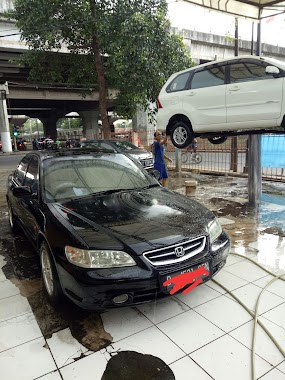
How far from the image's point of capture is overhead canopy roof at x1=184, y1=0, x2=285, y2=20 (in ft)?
19.4

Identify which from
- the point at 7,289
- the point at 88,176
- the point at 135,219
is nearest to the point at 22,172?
the point at 88,176

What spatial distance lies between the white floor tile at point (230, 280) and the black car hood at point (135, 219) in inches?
29.9

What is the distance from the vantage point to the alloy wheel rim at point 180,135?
260 inches

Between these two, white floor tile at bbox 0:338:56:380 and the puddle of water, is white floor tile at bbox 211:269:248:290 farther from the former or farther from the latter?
white floor tile at bbox 0:338:56:380

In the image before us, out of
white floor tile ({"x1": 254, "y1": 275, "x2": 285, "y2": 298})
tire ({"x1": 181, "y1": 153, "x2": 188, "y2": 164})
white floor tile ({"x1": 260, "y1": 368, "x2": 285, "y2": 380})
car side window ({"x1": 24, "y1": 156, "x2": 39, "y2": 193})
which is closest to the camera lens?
white floor tile ({"x1": 260, "y1": 368, "x2": 285, "y2": 380})

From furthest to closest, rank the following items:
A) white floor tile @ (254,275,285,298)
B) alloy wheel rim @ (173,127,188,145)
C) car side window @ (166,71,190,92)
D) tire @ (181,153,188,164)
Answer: tire @ (181,153,188,164) → alloy wheel rim @ (173,127,188,145) → car side window @ (166,71,190,92) → white floor tile @ (254,275,285,298)

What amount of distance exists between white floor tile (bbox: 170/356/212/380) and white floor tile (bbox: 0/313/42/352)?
3.83 feet

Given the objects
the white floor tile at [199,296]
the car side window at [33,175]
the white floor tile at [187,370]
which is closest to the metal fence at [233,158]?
the white floor tile at [199,296]

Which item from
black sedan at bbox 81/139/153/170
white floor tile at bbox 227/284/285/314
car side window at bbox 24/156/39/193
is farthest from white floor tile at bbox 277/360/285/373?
black sedan at bbox 81/139/153/170

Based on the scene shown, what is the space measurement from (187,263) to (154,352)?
72 cm

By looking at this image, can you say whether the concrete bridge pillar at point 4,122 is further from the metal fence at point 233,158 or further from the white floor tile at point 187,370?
the white floor tile at point 187,370

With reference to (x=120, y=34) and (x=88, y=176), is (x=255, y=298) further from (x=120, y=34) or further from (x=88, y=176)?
(x=120, y=34)

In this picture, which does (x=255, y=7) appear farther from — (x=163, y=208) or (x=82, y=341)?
(x=82, y=341)

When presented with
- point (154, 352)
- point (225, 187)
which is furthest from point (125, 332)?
point (225, 187)
